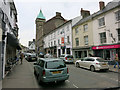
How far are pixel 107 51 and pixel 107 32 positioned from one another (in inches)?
114

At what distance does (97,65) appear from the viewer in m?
9.09

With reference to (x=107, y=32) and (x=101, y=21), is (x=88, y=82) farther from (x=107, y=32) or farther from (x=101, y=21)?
(x=101, y=21)

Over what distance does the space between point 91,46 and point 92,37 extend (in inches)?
65.9

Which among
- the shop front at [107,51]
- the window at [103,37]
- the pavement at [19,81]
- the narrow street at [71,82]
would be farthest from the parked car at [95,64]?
the pavement at [19,81]

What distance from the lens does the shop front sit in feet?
39.1

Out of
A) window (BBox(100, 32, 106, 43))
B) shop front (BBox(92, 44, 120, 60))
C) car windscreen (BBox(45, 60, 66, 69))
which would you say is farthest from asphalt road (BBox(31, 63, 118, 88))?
window (BBox(100, 32, 106, 43))

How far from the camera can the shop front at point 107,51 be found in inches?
469

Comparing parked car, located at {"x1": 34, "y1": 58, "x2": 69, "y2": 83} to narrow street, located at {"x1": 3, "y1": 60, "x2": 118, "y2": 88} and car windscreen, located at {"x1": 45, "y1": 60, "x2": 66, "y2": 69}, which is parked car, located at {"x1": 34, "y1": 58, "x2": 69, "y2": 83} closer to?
car windscreen, located at {"x1": 45, "y1": 60, "x2": 66, "y2": 69}

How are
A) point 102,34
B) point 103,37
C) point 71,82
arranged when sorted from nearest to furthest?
point 71,82 → point 103,37 → point 102,34

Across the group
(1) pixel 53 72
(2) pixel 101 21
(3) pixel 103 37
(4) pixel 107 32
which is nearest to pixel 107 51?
(3) pixel 103 37

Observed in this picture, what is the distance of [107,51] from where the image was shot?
1340cm

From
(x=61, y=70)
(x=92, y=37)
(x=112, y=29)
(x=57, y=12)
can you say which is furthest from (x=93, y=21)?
(x=57, y=12)

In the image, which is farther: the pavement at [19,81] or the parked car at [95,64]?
the parked car at [95,64]

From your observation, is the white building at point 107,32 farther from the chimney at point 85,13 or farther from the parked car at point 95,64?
the chimney at point 85,13
